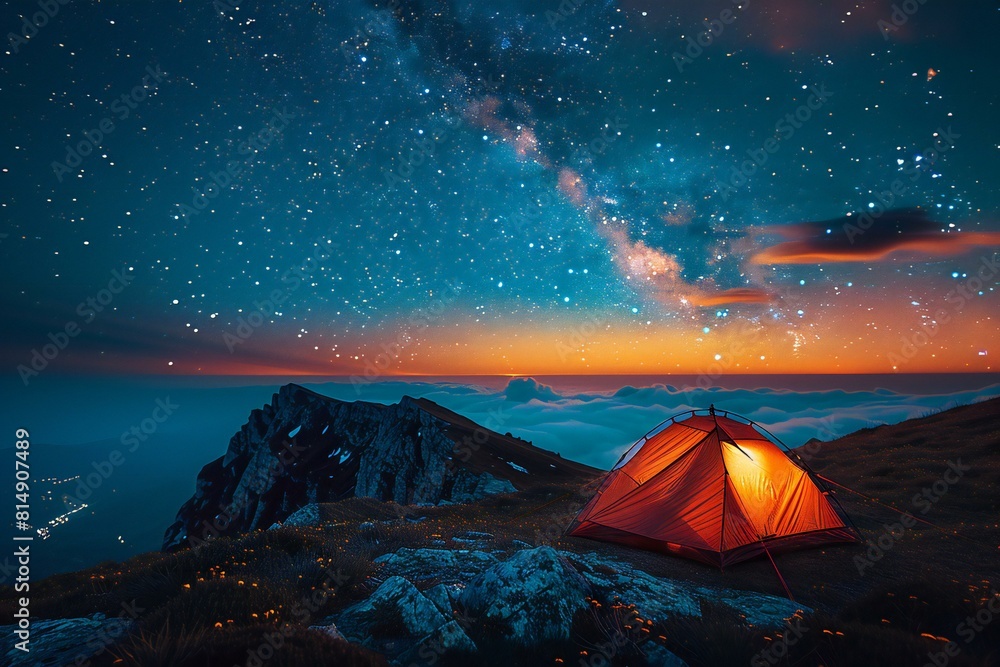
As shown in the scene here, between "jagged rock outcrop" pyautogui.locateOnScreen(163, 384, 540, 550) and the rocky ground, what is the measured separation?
34.8 meters

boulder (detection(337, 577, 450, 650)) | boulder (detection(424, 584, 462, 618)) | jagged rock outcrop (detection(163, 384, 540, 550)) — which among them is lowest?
jagged rock outcrop (detection(163, 384, 540, 550))

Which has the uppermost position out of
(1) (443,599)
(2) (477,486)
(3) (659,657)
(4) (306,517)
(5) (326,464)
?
(3) (659,657)

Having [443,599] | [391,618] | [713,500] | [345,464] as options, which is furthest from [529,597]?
[345,464]

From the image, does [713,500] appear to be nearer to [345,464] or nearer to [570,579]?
[570,579]

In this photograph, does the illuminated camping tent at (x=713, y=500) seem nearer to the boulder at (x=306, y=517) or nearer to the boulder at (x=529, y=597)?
the boulder at (x=529, y=597)

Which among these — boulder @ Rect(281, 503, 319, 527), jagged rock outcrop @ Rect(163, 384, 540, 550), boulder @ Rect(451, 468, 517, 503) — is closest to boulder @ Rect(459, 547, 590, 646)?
boulder @ Rect(281, 503, 319, 527)

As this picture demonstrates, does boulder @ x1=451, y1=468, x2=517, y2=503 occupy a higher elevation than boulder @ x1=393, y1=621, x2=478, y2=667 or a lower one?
lower

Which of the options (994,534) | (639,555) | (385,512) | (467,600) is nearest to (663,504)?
(639,555)

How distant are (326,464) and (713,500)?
6388 cm

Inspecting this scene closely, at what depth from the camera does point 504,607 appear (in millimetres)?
5539

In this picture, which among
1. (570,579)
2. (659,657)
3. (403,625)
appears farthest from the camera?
(570,579)

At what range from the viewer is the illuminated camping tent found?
1048cm

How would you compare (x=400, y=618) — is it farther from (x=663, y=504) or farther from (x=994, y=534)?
(x=994, y=534)

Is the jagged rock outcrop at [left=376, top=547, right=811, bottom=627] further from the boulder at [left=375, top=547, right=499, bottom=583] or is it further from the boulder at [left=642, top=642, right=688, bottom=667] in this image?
the boulder at [left=642, top=642, right=688, bottom=667]
